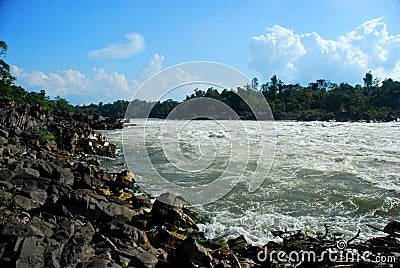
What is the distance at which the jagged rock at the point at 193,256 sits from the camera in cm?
318

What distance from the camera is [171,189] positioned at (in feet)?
24.2

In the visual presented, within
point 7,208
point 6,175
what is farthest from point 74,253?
point 6,175

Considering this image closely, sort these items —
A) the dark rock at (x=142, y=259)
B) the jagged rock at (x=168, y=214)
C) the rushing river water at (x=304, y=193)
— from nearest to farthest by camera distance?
1. the dark rock at (x=142, y=259)
2. the jagged rock at (x=168, y=214)
3. the rushing river water at (x=304, y=193)

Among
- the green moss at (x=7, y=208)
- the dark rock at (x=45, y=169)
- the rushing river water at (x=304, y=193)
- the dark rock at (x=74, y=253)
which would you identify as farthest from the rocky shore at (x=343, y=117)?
the dark rock at (x=74, y=253)

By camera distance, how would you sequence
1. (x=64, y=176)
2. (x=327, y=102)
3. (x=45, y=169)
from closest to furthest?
(x=64, y=176) → (x=45, y=169) → (x=327, y=102)

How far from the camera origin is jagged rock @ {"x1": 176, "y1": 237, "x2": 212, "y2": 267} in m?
3.18

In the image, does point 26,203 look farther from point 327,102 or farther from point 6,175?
point 327,102

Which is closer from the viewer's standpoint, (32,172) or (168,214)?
(168,214)

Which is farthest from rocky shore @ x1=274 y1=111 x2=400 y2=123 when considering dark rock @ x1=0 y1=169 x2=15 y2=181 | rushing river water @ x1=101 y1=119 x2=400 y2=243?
dark rock @ x1=0 y1=169 x2=15 y2=181

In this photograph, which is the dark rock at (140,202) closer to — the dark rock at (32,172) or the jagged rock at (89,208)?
the jagged rock at (89,208)

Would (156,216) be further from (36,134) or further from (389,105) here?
(389,105)

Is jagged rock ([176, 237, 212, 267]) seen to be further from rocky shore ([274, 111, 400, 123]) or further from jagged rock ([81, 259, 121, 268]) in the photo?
rocky shore ([274, 111, 400, 123])

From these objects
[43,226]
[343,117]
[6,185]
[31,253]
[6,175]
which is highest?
[343,117]

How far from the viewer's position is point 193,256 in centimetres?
324
